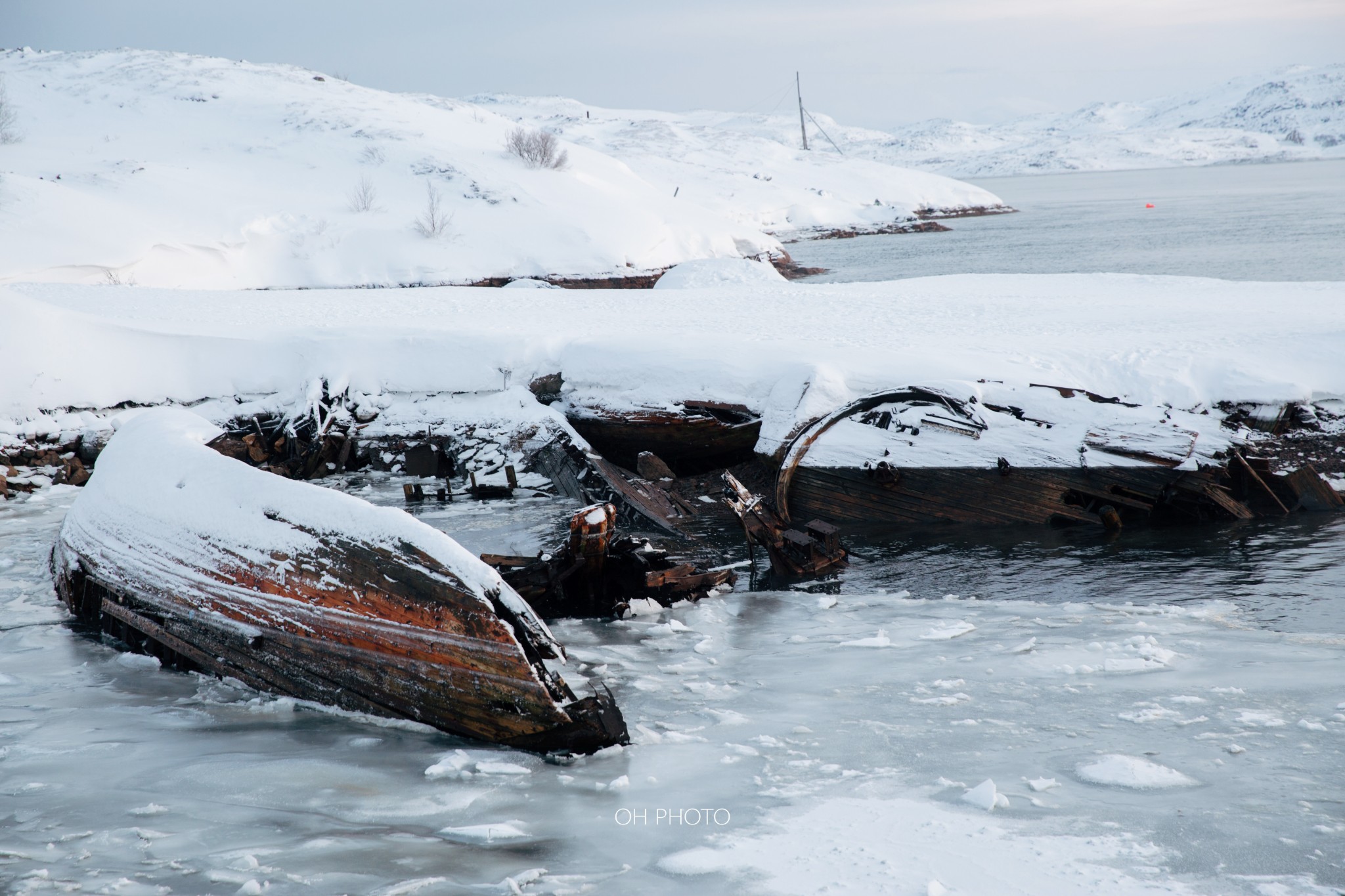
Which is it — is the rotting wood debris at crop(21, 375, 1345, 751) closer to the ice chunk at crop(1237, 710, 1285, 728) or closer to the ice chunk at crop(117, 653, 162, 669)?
the ice chunk at crop(117, 653, 162, 669)

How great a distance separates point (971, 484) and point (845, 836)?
16.2ft

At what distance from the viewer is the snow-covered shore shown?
8.35 metres

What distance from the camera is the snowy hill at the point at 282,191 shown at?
947 inches

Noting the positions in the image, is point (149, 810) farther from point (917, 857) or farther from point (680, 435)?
point (680, 435)

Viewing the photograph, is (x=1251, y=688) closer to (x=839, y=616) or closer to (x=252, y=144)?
(x=839, y=616)

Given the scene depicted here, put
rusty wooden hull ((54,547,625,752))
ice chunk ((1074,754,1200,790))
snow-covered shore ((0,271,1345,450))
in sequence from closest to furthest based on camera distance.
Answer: ice chunk ((1074,754,1200,790))
rusty wooden hull ((54,547,625,752))
snow-covered shore ((0,271,1345,450))

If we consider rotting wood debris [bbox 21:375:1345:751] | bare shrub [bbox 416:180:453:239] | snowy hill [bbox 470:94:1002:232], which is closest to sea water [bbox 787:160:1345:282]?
snowy hill [bbox 470:94:1002:232]

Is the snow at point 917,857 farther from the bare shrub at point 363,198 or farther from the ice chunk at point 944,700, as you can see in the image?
the bare shrub at point 363,198

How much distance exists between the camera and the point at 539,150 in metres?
41.0

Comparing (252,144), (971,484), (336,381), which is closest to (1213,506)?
(971,484)

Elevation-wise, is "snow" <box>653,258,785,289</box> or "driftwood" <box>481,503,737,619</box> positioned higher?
"snow" <box>653,258,785,289</box>

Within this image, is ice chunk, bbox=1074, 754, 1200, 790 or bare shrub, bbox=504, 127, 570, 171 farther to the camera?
bare shrub, bbox=504, 127, 570, 171

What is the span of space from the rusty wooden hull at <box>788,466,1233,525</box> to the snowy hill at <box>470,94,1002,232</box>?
153 feet

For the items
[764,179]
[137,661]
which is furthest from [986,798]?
[764,179]
